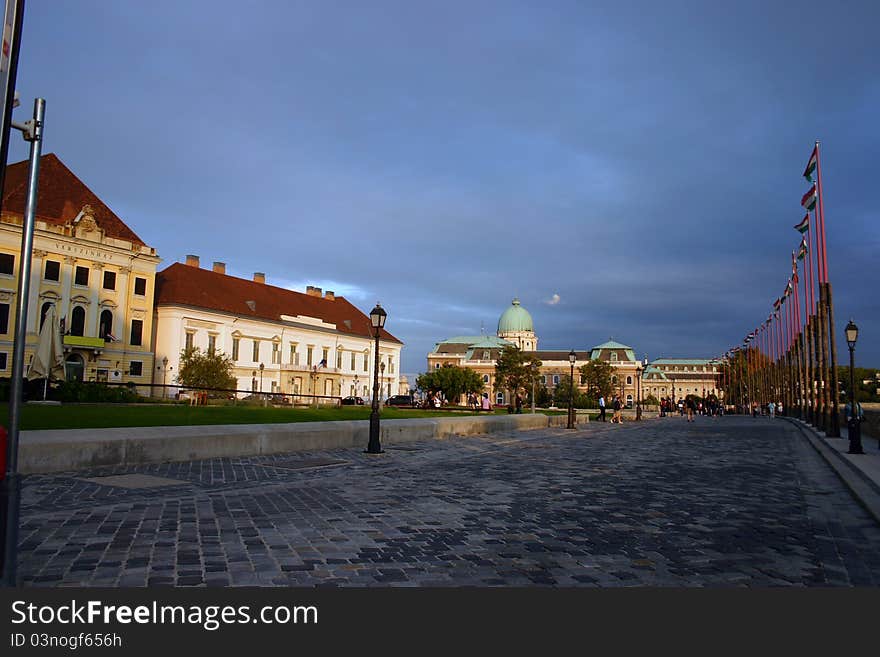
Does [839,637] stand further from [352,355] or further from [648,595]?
[352,355]

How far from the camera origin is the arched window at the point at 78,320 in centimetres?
5850

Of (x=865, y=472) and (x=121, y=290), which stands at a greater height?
(x=121, y=290)

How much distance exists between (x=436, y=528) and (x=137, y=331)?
6251cm

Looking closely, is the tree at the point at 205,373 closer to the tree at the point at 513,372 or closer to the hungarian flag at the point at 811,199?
the tree at the point at 513,372

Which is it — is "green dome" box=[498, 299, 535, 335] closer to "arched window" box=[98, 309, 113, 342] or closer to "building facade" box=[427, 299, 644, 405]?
"building facade" box=[427, 299, 644, 405]

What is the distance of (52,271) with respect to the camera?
56.8 meters

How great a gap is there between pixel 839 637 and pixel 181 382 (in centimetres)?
5839

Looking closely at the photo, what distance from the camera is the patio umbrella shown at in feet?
86.1

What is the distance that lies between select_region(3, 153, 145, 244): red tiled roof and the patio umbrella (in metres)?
32.8

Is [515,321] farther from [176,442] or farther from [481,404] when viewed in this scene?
[176,442]

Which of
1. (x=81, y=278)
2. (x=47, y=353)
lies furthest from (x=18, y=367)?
(x=81, y=278)

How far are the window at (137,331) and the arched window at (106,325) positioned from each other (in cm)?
230

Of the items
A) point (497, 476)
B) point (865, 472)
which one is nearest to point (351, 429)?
point (497, 476)

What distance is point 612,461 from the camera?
56.0 feet
